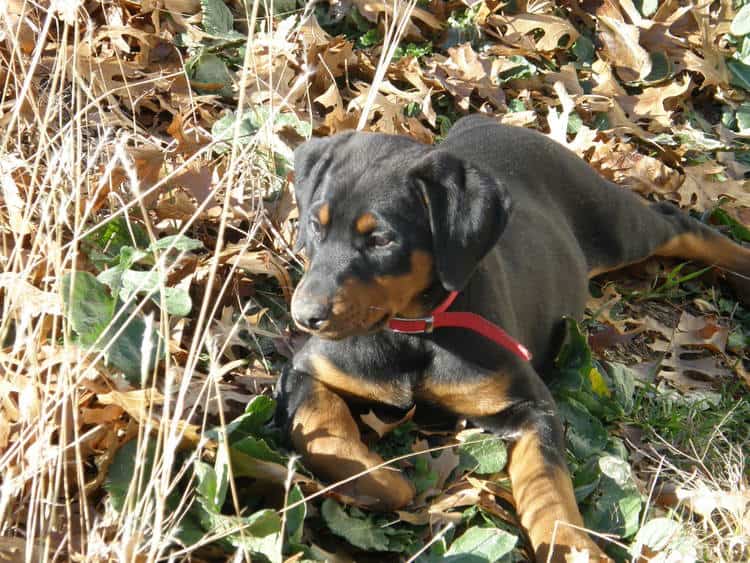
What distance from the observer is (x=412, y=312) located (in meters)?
3.43

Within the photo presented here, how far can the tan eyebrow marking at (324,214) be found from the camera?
3219 mm

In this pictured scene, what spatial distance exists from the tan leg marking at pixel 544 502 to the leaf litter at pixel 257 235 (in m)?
0.09

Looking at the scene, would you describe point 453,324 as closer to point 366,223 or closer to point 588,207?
point 366,223

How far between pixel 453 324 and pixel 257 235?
127 centimetres

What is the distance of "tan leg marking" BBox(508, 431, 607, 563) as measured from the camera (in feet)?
10.2

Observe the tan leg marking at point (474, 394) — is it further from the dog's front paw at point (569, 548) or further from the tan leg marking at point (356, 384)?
the dog's front paw at point (569, 548)

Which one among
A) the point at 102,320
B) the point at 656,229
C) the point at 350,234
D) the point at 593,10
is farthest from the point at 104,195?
the point at 593,10

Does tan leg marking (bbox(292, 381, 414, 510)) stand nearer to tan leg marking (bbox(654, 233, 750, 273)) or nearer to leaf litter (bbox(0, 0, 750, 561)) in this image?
leaf litter (bbox(0, 0, 750, 561))

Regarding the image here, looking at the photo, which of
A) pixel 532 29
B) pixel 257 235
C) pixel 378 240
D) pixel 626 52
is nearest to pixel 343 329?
pixel 378 240

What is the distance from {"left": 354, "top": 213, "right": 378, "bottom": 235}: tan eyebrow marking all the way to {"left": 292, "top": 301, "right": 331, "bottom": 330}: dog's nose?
0.32 m

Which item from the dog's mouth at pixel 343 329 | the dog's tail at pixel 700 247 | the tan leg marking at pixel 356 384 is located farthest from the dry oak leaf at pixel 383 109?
the dog's mouth at pixel 343 329

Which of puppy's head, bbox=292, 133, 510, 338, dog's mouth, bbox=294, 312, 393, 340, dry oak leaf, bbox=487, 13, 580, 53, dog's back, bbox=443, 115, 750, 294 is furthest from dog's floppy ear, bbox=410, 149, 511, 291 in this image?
dry oak leaf, bbox=487, 13, 580, 53

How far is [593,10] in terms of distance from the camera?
6.69 metres

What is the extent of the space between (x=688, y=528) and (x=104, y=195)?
8.64 ft
